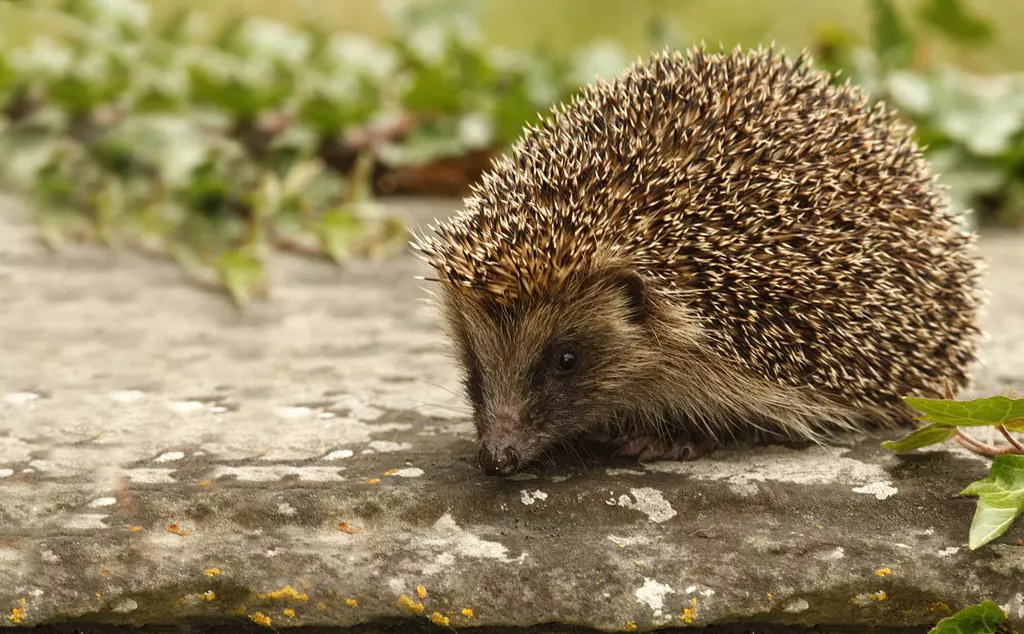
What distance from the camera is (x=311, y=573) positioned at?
6.70ft

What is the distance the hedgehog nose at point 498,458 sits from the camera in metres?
2.17

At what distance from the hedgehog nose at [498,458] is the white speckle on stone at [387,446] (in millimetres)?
237

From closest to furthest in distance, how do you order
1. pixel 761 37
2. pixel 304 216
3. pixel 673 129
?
pixel 673 129 → pixel 304 216 → pixel 761 37

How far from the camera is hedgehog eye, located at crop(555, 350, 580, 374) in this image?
7.75 ft

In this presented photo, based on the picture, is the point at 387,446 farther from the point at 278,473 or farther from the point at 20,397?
the point at 20,397

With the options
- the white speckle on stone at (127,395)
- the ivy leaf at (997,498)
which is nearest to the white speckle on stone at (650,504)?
the ivy leaf at (997,498)

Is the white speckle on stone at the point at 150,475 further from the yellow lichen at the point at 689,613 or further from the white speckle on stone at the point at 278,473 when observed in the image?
the yellow lichen at the point at 689,613

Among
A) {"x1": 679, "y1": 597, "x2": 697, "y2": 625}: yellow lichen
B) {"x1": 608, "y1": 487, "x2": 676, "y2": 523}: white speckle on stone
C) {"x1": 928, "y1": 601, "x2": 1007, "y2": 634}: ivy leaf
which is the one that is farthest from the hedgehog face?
{"x1": 928, "y1": 601, "x2": 1007, "y2": 634}: ivy leaf

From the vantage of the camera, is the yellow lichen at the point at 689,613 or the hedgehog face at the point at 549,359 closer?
the yellow lichen at the point at 689,613

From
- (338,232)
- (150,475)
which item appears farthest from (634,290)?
(338,232)

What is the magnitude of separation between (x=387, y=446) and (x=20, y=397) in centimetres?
96

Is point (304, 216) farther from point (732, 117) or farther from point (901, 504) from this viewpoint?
point (901, 504)

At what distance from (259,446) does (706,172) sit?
3.72 feet

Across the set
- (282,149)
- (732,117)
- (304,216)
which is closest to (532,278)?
(732,117)
